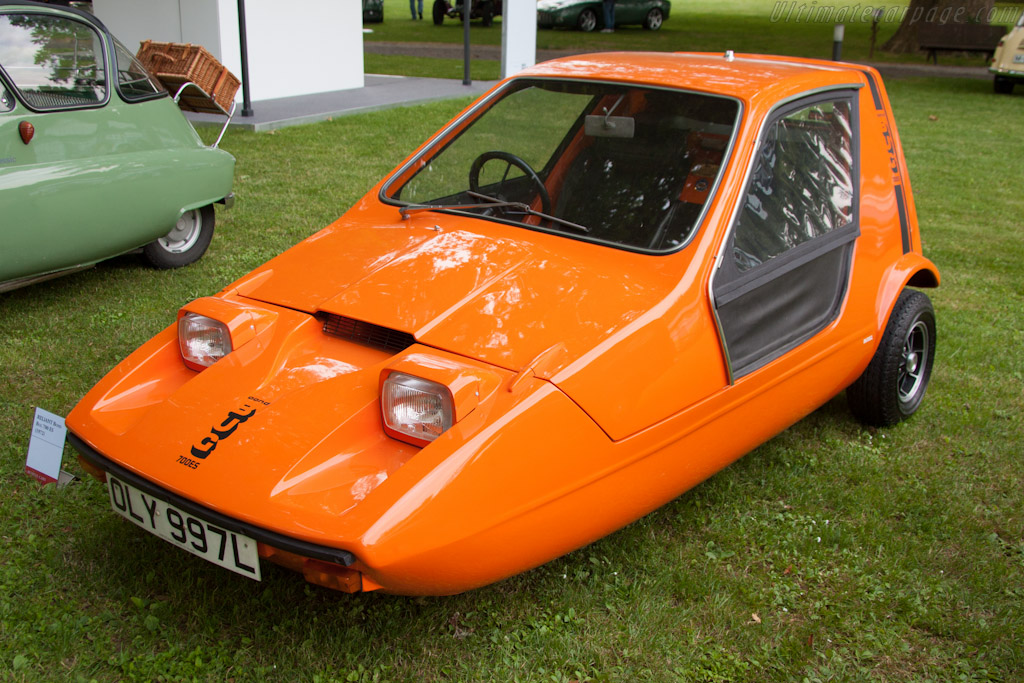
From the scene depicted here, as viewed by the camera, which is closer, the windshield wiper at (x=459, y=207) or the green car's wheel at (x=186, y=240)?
the windshield wiper at (x=459, y=207)

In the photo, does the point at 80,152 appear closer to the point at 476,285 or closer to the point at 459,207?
the point at 459,207

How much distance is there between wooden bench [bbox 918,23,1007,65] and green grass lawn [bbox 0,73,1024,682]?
18.0 m

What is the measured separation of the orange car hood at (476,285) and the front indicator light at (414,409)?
0.66ft

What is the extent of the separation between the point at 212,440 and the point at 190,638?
598 mm

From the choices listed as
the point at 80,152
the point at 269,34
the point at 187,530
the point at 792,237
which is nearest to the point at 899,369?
the point at 792,237

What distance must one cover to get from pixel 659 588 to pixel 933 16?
73.6ft

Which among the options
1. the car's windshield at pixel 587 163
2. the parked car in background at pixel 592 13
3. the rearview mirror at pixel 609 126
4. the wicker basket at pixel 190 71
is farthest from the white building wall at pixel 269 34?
the parked car in background at pixel 592 13

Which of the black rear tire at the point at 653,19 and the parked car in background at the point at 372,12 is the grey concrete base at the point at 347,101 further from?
the parked car in background at the point at 372,12

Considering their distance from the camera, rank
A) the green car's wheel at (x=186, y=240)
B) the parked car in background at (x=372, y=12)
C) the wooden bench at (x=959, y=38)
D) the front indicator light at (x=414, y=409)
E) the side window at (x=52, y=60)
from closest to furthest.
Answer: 1. the front indicator light at (x=414, y=409)
2. the side window at (x=52, y=60)
3. the green car's wheel at (x=186, y=240)
4. the wooden bench at (x=959, y=38)
5. the parked car in background at (x=372, y=12)

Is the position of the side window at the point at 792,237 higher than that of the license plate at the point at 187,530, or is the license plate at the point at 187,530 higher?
the side window at the point at 792,237

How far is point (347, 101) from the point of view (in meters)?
11.9

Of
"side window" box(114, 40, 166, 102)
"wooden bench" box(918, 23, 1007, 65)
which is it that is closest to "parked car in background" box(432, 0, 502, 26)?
"wooden bench" box(918, 23, 1007, 65)

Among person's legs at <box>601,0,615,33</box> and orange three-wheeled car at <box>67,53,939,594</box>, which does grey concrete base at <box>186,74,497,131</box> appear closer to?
orange three-wheeled car at <box>67,53,939,594</box>

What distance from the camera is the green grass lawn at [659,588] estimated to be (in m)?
2.48
